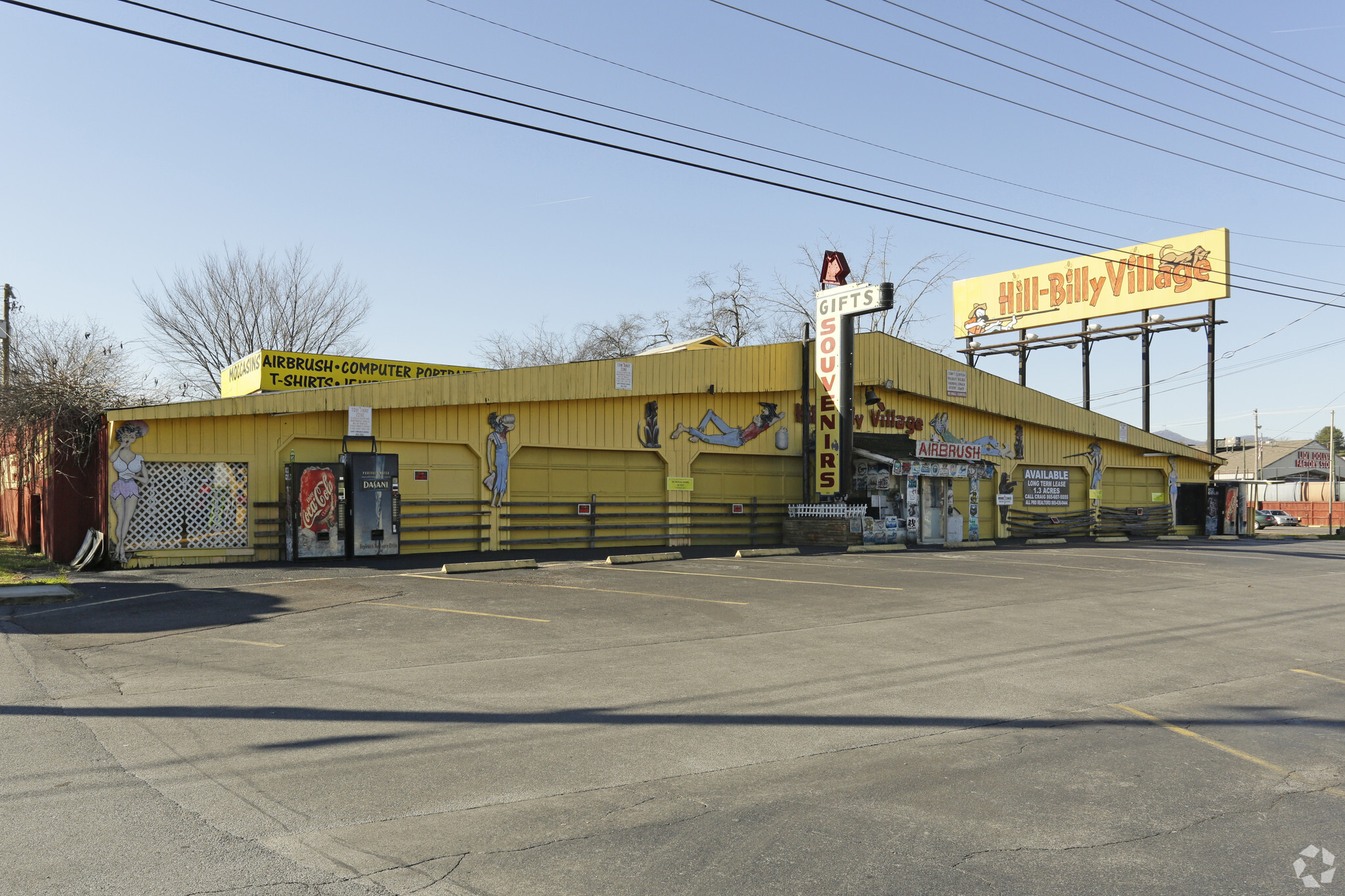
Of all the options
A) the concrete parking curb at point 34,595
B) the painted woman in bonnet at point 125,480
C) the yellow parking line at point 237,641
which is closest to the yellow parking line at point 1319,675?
the yellow parking line at point 237,641

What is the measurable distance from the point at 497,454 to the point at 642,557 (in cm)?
474

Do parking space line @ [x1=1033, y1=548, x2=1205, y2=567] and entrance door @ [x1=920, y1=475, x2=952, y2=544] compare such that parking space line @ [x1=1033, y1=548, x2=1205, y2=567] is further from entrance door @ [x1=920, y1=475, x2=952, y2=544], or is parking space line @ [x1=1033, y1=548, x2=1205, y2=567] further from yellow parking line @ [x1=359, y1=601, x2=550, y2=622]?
yellow parking line @ [x1=359, y1=601, x2=550, y2=622]

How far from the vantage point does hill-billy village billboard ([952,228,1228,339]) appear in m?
39.6

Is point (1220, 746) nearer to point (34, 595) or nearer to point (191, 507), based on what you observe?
point (34, 595)

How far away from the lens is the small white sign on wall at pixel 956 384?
30.4 m

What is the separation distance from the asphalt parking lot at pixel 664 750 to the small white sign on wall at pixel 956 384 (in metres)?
18.4

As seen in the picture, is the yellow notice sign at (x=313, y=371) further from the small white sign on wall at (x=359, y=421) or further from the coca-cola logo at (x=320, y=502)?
the coca-cola logo at (x=320, y=502)

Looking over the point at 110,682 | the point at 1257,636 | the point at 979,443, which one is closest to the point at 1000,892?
the point at 110,682

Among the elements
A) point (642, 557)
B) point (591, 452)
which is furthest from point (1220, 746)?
point (591, 452)

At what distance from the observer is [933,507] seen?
89.4 feet

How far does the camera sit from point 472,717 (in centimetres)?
677

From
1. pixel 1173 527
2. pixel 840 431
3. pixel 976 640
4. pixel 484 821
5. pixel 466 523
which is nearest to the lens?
pixel 484 821

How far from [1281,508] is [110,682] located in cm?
6878

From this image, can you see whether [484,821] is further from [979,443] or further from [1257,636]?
[979,443]
